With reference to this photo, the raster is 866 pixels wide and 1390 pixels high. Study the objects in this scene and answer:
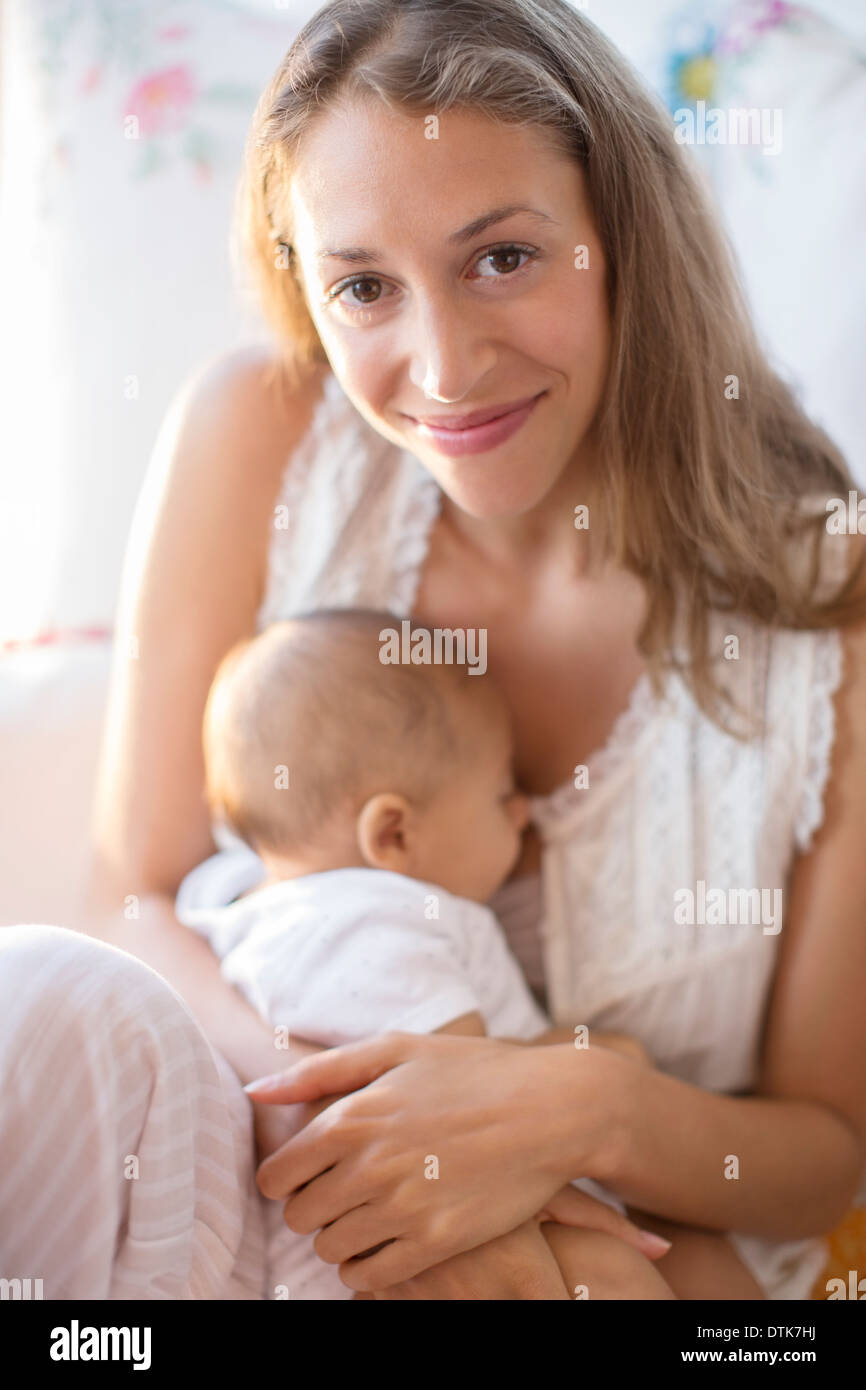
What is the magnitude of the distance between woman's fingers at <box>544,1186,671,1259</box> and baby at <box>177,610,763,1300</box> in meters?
0.09

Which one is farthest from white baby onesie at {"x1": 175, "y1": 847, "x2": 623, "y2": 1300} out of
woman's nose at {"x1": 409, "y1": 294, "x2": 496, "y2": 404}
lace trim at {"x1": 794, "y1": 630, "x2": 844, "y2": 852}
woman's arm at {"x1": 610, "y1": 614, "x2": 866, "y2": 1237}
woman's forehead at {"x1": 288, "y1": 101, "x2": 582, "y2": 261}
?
woman's forehead at {"x1": 288, "y1": 101, "x2": 582, "y2": 261}

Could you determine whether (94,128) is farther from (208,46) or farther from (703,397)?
(703,397)

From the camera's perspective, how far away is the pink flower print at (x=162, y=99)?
1630 millimetres

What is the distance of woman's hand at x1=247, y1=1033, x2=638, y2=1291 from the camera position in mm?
878

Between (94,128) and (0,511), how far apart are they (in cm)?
52

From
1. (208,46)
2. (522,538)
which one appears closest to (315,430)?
(522,538)

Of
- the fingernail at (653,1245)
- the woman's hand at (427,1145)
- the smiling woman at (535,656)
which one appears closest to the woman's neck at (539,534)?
the smiling woman at (535,656)

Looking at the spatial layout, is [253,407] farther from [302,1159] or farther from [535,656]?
[302,1159]

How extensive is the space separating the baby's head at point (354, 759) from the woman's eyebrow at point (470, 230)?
318mm

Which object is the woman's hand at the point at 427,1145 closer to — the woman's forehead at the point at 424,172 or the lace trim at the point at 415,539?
the lace trim at the point at 415,539

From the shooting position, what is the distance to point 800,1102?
3.60 ft

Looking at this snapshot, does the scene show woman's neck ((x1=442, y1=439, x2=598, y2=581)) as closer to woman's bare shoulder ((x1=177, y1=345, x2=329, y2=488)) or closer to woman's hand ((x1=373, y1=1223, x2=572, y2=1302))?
woman's bare shoulder ((x1=177, y1=345, x2=329, y2=488))

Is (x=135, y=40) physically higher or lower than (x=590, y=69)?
higher

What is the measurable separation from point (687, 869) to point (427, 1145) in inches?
14.7
